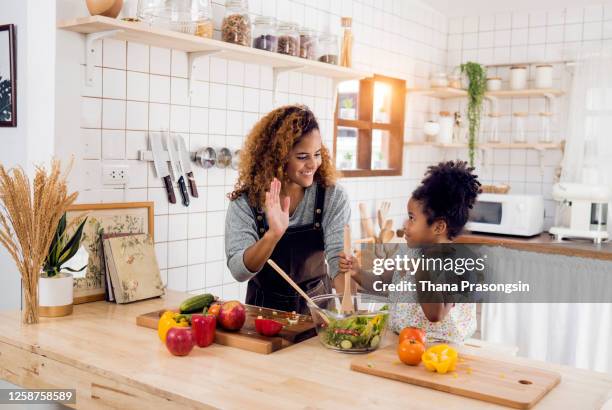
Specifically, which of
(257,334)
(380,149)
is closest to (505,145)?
(380,149)

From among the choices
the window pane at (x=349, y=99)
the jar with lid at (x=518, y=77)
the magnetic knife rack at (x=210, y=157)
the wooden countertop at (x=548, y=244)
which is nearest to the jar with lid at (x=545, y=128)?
the jar with lid at (x=518, y=77)

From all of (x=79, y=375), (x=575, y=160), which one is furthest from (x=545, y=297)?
(x=79, y=375)

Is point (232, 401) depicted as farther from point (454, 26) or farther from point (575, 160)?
point (454, 26)

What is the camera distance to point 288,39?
2893 millimetres

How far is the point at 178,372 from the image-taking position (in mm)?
1539

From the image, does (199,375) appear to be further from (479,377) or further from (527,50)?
(527,50)

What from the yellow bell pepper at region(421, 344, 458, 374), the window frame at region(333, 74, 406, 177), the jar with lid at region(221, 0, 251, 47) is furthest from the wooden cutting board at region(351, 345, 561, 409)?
the window frame at region(333, 74, 406, 177)

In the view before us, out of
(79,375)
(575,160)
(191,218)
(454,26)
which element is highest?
(454,26)

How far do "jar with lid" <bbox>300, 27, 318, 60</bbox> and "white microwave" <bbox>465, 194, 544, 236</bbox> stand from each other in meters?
1.55

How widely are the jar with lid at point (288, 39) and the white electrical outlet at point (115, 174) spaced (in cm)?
94

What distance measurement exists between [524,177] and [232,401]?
3617 mm

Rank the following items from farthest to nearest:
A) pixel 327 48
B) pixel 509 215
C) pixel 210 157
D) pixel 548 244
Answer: pixel 509 215
pixel 548 244
pixel 327 48
pixel 210 157

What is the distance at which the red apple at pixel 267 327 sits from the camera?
1.76 meters

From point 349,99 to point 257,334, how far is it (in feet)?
8.96
